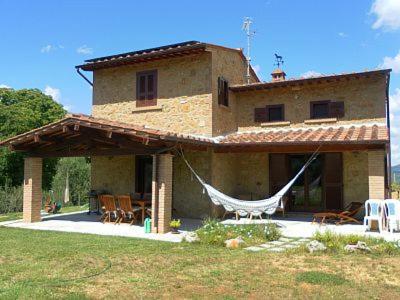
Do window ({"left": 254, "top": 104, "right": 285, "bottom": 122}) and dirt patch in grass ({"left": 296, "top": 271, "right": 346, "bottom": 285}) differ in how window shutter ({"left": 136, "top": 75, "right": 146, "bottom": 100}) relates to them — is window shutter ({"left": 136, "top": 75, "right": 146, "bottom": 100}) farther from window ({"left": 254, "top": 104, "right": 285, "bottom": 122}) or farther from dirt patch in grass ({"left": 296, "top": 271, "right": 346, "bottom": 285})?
dirt patch in grass ({"left": 296, "top": 271, "right": 346, "bottom": 285})

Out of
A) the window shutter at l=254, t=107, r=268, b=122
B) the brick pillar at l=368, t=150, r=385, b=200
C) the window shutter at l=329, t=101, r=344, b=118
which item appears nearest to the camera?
the brick pillar at l=368, t=150, r=385, b=200

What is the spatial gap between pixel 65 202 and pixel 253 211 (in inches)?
503

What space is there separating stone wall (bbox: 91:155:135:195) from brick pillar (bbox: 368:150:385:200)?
797cm

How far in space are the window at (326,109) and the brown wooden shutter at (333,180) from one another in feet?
4.61

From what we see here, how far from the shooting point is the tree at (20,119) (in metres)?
24.3

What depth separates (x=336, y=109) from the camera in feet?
45.6

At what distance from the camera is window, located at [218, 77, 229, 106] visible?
13.9 meters

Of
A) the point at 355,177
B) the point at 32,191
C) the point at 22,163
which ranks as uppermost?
the point at 22,163

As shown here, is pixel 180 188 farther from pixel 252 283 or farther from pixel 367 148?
pixel 252 283

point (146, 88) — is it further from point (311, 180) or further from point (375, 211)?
point (375, 211)

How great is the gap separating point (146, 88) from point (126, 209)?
4.76 meters

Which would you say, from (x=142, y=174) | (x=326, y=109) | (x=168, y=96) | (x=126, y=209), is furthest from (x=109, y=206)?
(x=326, y=109)

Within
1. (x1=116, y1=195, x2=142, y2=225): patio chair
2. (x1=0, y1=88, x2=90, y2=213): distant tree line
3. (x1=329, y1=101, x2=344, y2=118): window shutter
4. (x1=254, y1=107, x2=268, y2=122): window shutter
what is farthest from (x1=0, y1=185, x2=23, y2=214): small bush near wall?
(x1=329, y1=101, x2=344, y2=118): window shutter

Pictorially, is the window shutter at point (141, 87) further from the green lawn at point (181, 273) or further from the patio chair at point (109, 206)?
the green lawn at point (181, 273)
